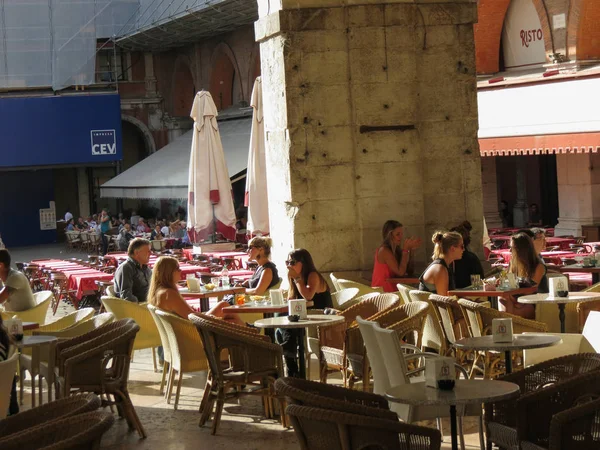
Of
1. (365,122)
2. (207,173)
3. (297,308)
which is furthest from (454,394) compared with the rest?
(207,173)

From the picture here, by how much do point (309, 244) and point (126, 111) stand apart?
26.0 m

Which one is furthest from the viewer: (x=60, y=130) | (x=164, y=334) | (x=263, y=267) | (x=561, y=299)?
(x=60, y=130)

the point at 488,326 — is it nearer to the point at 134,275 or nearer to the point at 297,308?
the point at 297,308

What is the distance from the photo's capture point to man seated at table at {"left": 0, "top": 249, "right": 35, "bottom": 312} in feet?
33.7

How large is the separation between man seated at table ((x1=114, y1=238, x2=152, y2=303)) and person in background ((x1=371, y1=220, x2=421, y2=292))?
6.78 ft

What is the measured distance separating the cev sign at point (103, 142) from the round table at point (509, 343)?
27.5 meters

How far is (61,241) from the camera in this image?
37.3 meters

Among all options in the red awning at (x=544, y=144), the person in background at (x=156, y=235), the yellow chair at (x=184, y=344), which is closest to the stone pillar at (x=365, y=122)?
the yellow chair at (x=184, y=344)

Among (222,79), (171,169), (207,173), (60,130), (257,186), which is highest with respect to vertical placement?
(222,79)

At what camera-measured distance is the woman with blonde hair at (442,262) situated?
9.06 metres

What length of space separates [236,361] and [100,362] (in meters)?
0.90

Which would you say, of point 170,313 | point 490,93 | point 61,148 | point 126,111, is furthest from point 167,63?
point 170,313

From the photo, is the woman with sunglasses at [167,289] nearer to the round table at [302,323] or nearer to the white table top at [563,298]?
the round table at [302,323]

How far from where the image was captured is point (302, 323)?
25.7ft
